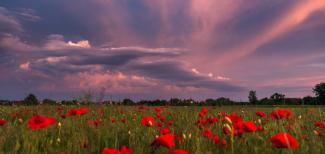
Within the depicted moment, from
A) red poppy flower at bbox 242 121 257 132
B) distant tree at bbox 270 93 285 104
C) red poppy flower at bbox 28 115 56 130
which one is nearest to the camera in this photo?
red poppy flower at bbox 28 115 56 130

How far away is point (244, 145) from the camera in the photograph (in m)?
4.95

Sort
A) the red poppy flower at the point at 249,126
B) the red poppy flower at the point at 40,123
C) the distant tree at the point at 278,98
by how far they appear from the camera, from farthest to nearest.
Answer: the distant tree at the point at 278,98
the red poppy flower at the point at 249,126
the red poppy flower at the point at 40,123

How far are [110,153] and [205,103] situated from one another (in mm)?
26703

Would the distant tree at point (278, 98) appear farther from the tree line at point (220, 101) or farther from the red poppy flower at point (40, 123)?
the red poppy flower at point (40, 123)

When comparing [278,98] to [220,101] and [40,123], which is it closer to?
[220,101]

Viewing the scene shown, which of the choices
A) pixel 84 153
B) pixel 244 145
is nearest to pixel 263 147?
pixel 244 145

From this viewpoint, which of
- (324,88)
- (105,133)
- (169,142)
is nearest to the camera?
(169,142)

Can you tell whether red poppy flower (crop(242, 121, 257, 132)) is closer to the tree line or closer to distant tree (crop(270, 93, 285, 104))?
the tree line

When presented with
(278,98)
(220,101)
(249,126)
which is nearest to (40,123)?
(249,126)

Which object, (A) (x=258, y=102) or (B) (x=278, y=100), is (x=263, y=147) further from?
(B) (x=278, y=100)

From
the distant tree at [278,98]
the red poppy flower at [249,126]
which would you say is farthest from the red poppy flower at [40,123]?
the distant tree at [278,98]

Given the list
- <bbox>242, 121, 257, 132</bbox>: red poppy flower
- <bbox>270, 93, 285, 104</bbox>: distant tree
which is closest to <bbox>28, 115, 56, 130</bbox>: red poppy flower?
<bbox>242, 121, 257, 132</bbox>: red poppy flower

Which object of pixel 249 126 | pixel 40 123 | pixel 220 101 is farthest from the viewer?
pixel 220 101

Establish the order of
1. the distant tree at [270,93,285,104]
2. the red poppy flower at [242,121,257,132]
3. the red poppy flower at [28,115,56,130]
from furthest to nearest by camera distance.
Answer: the distant tree at [270,93,285,104] < the red poppy flower at [242,121,257,132] < the red poppy flower at [28,115,56,130]
